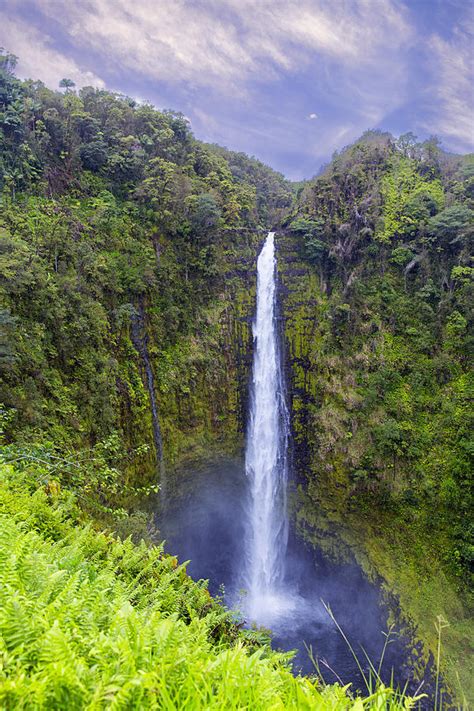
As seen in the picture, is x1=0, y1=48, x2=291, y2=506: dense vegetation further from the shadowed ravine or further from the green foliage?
the green foliage

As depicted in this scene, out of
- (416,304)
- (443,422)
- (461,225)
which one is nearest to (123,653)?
(443,422)

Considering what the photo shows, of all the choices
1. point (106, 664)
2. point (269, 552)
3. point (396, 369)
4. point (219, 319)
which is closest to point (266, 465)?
point (269, 552)

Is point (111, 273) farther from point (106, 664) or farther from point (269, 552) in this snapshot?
point (106, 664)

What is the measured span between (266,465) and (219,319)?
7.30 meters

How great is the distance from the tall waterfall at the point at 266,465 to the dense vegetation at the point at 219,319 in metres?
0.86

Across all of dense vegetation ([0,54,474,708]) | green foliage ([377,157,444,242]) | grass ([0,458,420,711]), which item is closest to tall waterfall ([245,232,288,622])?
dense vegetation ([0,54,474,708])

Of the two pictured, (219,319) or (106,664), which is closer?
(106,664)

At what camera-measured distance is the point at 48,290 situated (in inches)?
445

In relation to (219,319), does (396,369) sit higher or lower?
lower

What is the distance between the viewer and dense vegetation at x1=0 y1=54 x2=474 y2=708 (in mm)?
11609

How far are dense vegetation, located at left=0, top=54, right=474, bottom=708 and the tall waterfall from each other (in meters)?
0.86

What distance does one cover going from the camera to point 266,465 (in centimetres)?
1661

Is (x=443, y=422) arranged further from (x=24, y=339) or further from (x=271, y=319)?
(x=24, y=339)

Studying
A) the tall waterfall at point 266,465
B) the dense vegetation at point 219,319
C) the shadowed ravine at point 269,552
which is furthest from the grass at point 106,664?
the tall waterfall at point 266,465
